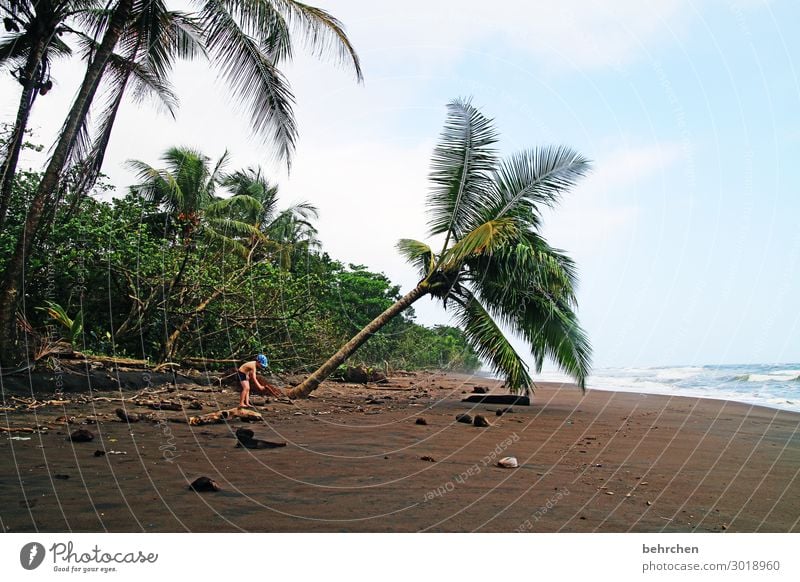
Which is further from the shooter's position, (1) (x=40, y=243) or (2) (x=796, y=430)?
(1) (x=40, y=243)

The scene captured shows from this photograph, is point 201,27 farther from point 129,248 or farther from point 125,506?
point 125,506

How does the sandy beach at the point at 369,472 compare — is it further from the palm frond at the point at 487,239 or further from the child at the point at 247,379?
the palm frond at the point at 487,239

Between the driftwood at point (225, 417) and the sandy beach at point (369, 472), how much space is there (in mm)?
131

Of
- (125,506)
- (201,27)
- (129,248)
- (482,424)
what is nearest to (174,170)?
(129,248)

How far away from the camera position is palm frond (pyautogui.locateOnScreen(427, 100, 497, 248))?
12.2 m

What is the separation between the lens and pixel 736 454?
723cm

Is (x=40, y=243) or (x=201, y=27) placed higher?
(x=201, y=27)

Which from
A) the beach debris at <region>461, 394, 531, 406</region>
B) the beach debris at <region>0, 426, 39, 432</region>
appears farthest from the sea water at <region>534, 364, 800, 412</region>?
the beach debris at <region>0, 426, 39, 432</region>

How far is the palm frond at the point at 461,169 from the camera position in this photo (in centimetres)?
1218

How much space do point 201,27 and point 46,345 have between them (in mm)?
5782

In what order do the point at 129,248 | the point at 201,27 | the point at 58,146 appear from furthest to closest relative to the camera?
1. the point at 129,248
2. the point at 201,27
3. the point at 58,146

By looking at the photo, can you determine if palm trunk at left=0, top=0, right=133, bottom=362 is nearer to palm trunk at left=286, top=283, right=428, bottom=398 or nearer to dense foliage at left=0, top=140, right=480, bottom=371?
dense foliage at left=0, top=140, right=480, bottom=371

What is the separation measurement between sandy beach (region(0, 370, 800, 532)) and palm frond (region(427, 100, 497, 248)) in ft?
14.0

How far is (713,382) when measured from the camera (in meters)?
24.0
